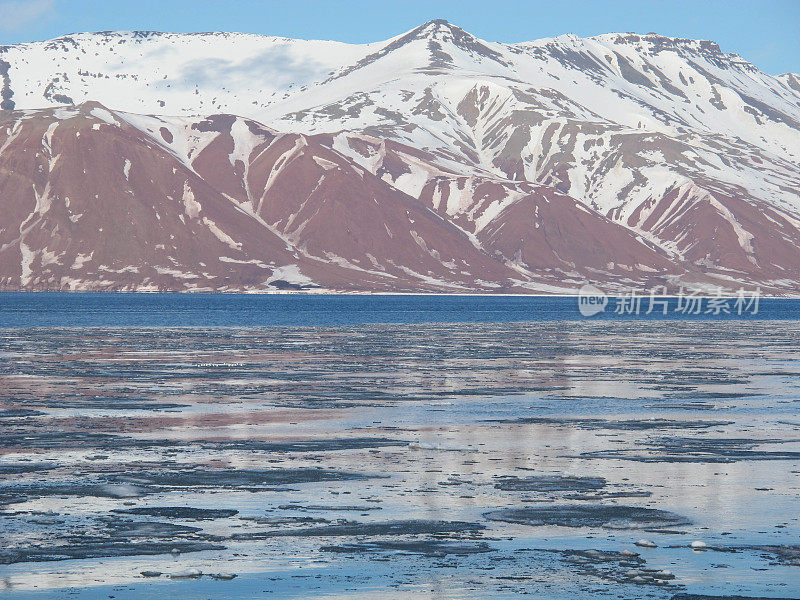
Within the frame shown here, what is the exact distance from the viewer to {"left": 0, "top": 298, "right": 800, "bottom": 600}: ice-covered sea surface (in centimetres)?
1941

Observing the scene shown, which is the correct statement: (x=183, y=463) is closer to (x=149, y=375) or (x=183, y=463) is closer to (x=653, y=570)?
(x=653, y=570)

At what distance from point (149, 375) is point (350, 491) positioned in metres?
32.8

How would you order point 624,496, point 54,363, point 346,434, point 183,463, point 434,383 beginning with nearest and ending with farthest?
point 624,496
point 183,463
point 346,434
point 434,383
point 54,363

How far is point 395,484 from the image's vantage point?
2770 centimetres

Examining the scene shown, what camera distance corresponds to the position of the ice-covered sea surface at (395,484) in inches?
764

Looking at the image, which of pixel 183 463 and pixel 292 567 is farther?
pixel 183 463

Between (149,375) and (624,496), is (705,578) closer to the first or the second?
(624,496)

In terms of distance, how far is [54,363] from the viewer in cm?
6494

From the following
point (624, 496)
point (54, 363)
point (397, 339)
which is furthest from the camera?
point (397, 339)

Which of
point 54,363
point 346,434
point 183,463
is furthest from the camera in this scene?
point 54,363

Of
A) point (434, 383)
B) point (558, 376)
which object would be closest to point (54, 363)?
point (434, 383)

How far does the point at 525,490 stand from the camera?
26.9 m

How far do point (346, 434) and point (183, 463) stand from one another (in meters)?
7.44

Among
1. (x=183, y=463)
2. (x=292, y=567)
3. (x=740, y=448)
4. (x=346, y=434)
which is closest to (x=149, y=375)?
(x=346, y=434)
